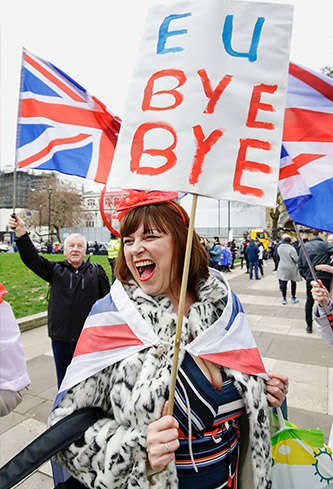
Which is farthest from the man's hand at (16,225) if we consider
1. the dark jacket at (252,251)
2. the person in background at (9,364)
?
the dark jacket at (252,251)

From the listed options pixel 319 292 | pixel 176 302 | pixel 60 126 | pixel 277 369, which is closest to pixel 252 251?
pixel 277 369

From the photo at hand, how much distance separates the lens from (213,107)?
1.41 meters

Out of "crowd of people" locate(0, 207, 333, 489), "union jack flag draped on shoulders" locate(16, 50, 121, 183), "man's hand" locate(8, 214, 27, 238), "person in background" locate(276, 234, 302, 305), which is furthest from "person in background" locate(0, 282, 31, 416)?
"person in background" locate(276, 234, 302, 305)

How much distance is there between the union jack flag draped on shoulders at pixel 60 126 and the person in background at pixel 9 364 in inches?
51.5

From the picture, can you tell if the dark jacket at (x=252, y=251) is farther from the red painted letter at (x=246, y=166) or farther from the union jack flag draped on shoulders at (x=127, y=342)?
the red painted letter at (x=246, y=166)

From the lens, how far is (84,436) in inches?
49.7

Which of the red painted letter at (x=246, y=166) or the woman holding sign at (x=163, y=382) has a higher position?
the red painted letter at (x=246, y=166)

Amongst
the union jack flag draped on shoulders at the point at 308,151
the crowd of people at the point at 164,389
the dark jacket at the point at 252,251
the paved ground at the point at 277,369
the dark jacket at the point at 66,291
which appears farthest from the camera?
the dark jacket at the point at 252,251

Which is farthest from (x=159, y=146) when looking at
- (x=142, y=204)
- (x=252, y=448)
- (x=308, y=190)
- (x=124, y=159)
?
(x=252, y=448)

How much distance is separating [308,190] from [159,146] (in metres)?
1.12

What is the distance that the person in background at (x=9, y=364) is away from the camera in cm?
158

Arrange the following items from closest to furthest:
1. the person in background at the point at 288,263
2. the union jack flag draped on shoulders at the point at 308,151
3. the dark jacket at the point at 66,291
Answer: the union jack flag draped on shoulders at the point at 308,151 → the dark jacket at the point at 66,291 → the person in background at the point at 288,263

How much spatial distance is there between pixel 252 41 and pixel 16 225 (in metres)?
2.44

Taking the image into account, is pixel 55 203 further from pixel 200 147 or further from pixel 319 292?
pixel 200 147
